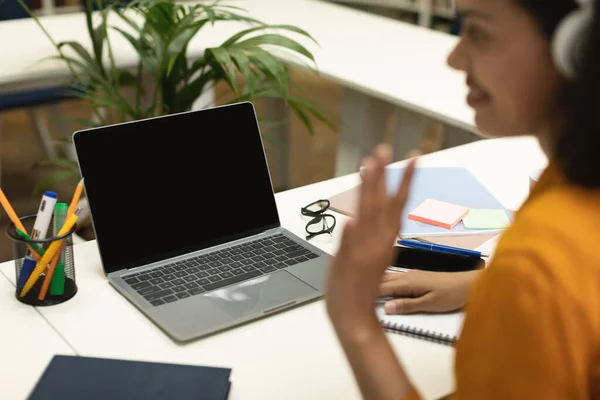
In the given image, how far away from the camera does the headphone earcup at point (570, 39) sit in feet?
2.16

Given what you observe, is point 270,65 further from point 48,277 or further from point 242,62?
point 48,277

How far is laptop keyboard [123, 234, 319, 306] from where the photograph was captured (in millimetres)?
1216

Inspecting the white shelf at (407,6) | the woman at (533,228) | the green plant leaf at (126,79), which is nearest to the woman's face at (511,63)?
the woman at (533,228)

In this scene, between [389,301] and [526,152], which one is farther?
[526,152]

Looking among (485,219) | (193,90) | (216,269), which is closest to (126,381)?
(216,269)

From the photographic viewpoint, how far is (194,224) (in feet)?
4.36

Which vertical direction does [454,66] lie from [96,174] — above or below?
above

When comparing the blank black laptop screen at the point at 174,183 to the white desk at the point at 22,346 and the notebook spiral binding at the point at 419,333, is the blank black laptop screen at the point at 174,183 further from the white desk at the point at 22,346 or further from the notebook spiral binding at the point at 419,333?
the notebook spiral binding at the point at 419,333

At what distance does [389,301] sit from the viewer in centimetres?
119

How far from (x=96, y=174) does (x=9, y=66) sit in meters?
1.28

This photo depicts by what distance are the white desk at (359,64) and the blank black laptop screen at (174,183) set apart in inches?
34.0

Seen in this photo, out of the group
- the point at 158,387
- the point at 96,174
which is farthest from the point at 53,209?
the point at 158,387

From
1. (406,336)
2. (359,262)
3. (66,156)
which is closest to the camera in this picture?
(359,262)

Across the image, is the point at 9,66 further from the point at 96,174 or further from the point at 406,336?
the point at 406,336
